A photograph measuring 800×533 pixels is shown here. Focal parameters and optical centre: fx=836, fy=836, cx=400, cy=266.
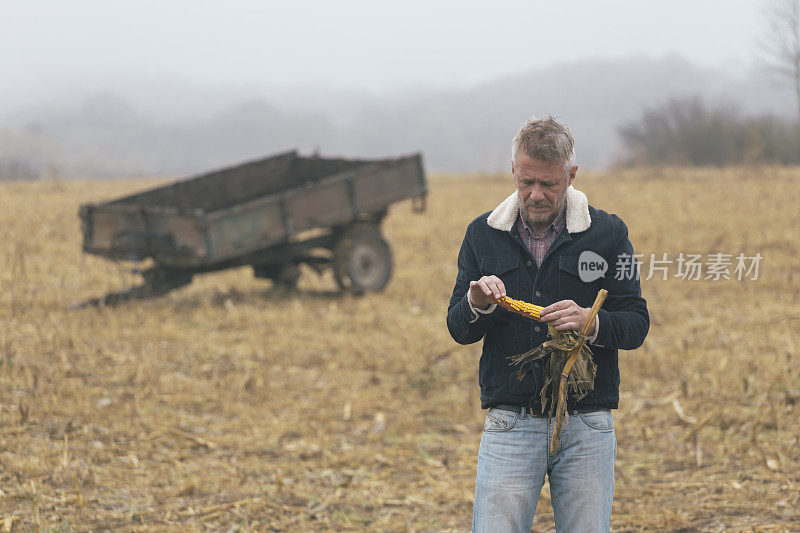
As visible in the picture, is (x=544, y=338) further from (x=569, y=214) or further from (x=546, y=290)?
(x=569, y=214)

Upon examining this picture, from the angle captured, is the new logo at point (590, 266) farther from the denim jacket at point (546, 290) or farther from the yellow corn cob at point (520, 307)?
the yellow corn cob at point (520, 307)

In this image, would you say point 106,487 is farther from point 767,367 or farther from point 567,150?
point 767,367

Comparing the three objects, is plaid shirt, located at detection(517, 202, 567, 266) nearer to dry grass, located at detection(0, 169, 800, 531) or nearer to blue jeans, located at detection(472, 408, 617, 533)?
blue jeans, located at detection(472, 408, 617, 533)

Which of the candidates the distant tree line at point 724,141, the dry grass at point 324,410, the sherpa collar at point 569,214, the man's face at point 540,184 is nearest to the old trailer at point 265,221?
the dry grass at point 324,410

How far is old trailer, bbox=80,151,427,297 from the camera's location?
1022cm

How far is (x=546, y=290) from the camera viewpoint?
2.79 meters

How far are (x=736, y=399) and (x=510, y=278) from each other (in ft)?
15.2

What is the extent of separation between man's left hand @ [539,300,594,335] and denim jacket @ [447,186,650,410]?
145mm

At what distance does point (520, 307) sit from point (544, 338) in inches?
6.7

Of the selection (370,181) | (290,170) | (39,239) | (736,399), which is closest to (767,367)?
(736,399)

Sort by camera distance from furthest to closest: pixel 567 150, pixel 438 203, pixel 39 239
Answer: pixel 438 203 < pixel 39 239 < pixel 567 150

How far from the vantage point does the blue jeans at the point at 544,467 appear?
273cm

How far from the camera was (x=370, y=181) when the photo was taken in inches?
466

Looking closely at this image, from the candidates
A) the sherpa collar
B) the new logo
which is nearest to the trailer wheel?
the sherpa collar
